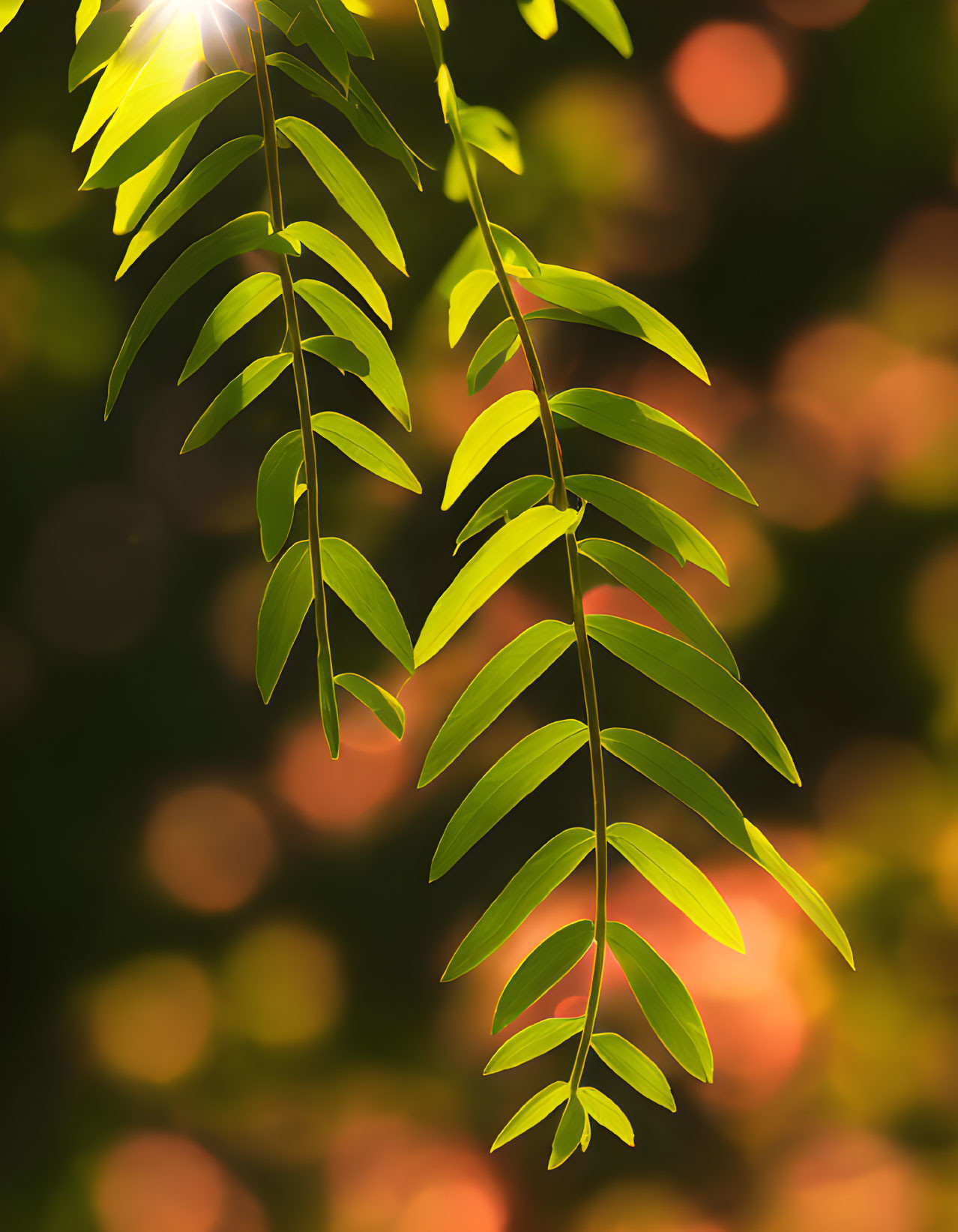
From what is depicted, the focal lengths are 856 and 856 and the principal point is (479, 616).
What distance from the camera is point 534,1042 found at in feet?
0.63

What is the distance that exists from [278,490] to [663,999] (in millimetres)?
134

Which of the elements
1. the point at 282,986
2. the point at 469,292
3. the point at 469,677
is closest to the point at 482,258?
the point at 469,292

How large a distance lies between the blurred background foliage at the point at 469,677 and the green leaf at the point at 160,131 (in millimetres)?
213

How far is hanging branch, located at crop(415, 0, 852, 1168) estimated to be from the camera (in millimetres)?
156

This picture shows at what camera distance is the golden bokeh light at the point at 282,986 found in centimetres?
40

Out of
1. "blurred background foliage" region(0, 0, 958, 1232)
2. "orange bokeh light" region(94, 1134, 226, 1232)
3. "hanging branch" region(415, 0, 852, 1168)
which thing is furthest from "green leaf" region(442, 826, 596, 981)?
"orange bokeh light" region(94, 1134, 226, 1232)

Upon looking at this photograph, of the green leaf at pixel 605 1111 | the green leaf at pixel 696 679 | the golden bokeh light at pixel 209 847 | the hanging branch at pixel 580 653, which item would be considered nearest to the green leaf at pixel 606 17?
the hanging branch at pixel 580 653

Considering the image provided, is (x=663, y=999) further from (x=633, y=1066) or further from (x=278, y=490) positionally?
(x=278, y=490)

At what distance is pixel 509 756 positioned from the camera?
0.59 feet

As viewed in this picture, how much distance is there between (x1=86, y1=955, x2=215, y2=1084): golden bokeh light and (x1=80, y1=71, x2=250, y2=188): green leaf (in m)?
0.35

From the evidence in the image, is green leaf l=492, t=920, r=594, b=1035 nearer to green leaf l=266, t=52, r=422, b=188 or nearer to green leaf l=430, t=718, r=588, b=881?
green leaf l=430, t=718, r=588, b=881

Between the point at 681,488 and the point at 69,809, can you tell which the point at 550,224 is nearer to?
the point at 681,488

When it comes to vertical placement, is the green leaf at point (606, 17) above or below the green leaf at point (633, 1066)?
above

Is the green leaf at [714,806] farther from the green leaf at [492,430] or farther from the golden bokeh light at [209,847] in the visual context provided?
the golden bokeh light at [209,847]
